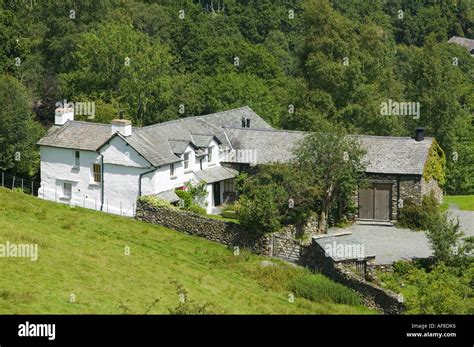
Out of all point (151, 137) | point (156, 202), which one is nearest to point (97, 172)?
point (151, 137)

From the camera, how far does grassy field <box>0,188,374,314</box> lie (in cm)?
2975

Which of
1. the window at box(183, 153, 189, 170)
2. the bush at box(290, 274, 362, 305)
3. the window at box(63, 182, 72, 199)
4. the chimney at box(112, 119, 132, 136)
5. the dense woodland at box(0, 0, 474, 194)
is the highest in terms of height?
the dense woodland at box(0, 0, 474, 194)

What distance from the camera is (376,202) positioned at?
161 ft

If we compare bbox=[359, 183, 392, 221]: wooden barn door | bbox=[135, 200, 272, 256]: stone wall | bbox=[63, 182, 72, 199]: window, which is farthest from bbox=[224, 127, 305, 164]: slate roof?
bbox=[63, 182, 72, 199]: window

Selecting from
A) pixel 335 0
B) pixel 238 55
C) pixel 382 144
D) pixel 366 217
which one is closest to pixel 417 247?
pixel 366 217

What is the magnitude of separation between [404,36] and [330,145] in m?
103

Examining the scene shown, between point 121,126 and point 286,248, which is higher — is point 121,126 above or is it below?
above

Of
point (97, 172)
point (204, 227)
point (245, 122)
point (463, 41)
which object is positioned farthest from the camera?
point (463, 41)

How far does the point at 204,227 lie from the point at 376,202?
10909 millimetres

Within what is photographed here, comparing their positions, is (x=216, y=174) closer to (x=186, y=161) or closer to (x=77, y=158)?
(x=186, y=161)

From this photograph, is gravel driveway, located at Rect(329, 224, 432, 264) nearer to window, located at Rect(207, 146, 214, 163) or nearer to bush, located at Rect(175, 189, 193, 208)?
bush, located at Rect(175, 189, 193, 208)

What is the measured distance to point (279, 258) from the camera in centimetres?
4219

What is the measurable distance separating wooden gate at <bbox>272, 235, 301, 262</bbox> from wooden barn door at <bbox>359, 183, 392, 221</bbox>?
869 cm

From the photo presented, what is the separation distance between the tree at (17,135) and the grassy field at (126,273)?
5609mm
